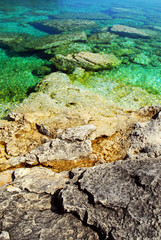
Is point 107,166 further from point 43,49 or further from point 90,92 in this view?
point 43,49

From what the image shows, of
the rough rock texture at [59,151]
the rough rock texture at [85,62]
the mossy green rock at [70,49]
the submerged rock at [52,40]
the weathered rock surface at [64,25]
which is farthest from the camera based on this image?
the weathered rock surface at [64,25]

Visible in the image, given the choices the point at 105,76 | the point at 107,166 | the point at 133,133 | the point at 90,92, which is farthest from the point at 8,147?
the point at 105,76

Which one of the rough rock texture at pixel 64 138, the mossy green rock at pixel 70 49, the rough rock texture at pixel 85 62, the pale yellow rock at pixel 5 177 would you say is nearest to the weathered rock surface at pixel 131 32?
the mossy green rock at pixel 70 49

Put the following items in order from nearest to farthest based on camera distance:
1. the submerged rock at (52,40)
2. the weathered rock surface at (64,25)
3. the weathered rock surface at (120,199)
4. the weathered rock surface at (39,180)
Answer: the weathered rock surface at (120,199) < the weathered rock surface at (39,180) < the submerged rock at (52,40) < the weathered rock surface at (64,25)

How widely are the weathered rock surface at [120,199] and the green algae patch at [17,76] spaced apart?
25.0ft

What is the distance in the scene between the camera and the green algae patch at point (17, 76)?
1031cm

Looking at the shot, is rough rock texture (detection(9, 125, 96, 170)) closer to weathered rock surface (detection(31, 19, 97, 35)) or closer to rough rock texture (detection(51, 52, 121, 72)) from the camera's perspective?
rough rock texture (detection(51, 52, 121, 72))

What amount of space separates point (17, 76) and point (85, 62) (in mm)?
5504

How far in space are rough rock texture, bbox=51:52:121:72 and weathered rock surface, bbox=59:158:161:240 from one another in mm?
10430

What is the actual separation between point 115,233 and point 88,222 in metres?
0.54

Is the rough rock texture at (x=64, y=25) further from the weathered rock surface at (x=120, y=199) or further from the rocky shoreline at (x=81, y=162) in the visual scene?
the weathered rock surface at (x=120, y=199)

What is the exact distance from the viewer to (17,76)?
12125mm

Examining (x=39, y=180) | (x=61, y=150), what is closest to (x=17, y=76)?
(x=61, y=150)

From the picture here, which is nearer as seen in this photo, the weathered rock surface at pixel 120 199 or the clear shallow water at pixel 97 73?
the weathered rock surface at pixel 120 199
